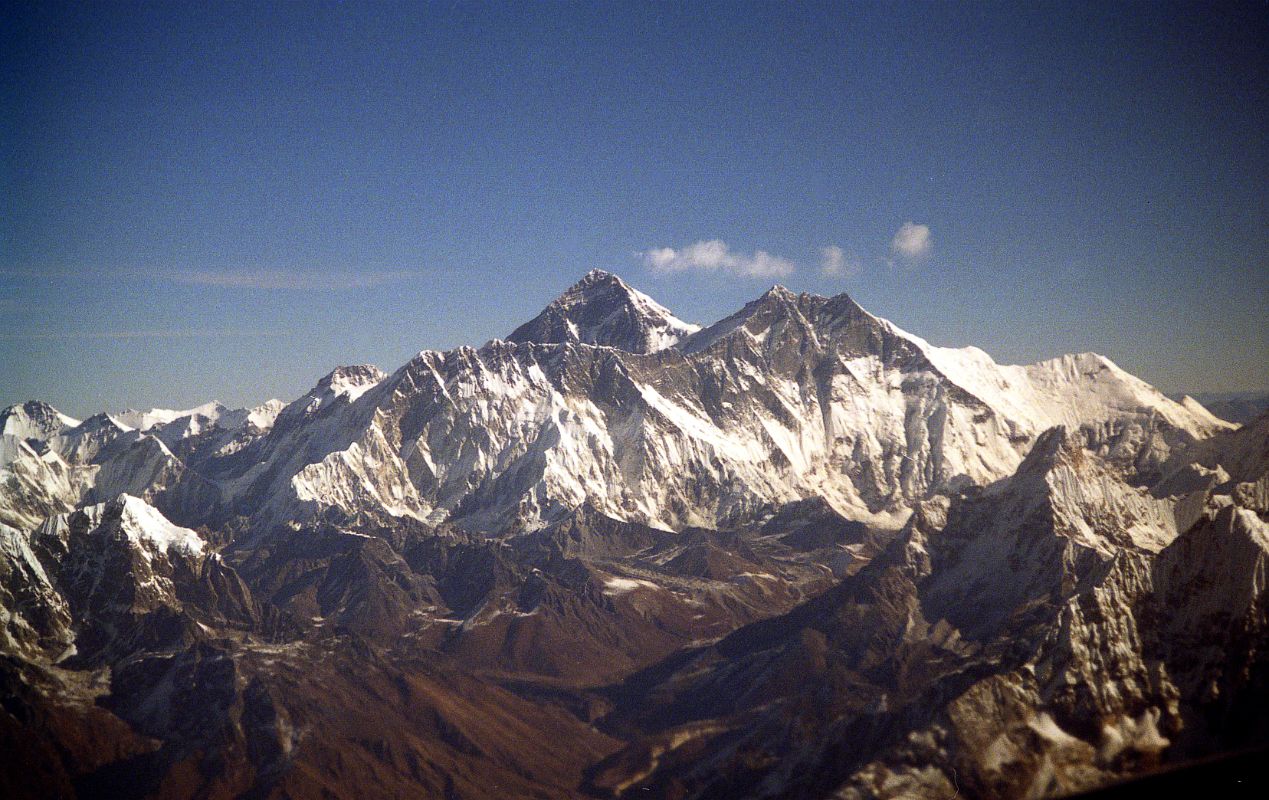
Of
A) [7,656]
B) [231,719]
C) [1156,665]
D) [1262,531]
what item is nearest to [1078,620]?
[1156,665]

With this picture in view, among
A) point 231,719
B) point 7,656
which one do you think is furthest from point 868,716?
point 7,656

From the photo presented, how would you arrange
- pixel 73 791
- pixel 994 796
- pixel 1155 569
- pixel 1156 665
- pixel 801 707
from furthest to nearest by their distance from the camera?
pixel 801 707, pixel 73 791, pixel 1155 569, pixel 1156 665, pixel 994 796

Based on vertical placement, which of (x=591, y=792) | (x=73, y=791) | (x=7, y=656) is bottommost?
(x=591, y=792)

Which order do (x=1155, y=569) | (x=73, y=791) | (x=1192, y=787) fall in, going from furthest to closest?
(x=73, y=791) < (x=1155, y=569) < (x=1192, y=787)

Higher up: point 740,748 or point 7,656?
point 7,656

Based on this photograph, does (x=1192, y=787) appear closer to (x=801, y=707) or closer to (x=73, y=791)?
(x=801, y=707)

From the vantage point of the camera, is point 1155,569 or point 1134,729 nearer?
point 1134,729

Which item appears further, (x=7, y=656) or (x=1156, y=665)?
(x=7, y=656)

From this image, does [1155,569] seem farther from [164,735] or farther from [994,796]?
[164,735]

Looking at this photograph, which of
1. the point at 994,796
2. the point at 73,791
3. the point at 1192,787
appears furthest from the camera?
the point at 73,791
